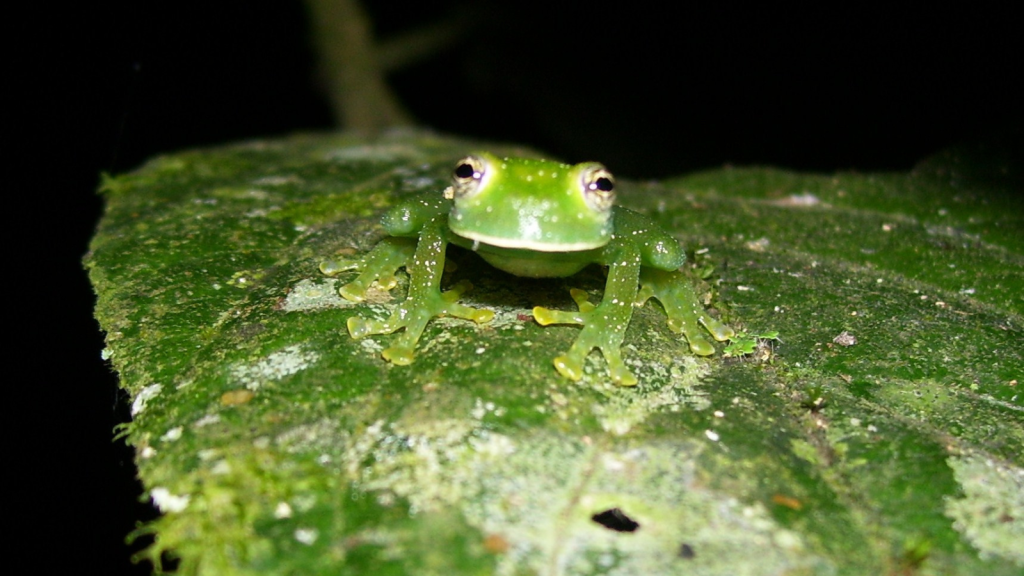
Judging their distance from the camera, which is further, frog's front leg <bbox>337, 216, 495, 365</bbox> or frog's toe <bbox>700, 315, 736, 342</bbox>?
frog's toe <bbox>700, 315, 736, 342</bbox>

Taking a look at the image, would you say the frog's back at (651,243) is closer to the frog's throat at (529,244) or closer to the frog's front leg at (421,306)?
the frog's throat at (529,244)

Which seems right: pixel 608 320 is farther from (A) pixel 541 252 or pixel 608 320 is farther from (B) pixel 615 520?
(B) pixel 615 520

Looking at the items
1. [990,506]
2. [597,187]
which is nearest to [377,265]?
[597,187]

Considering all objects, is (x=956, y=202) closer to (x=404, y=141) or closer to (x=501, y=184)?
(x=501, y=184)

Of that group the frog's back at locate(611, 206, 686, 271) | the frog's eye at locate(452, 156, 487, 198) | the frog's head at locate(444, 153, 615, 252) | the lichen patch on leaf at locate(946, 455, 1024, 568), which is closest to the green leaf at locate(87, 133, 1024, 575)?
the lichen patch on leaf at locate(946, 455, 1024, 568)

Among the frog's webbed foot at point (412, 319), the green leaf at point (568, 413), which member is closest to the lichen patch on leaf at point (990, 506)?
the green leaf at point (568, 413)

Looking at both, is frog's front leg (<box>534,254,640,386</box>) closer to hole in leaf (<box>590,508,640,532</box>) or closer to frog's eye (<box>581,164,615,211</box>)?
frog's eye (<box>581,164,615,211</box>)
